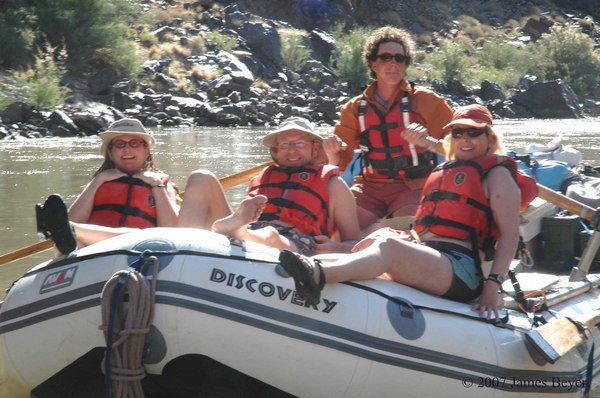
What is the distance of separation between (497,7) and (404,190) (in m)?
43.0

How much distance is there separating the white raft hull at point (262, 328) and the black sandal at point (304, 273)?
38 mm

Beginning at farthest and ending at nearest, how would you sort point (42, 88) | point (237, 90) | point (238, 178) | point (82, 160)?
1. point (237, 90)
2. point (42, 88)
3. point (82, 160)
4. point (238, 178)

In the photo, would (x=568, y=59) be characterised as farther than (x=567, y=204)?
Yes

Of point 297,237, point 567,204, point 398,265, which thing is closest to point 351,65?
point 567,204

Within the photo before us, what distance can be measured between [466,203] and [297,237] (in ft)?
2.34

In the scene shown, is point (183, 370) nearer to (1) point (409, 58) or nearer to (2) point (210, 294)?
(2) point (210, 294)

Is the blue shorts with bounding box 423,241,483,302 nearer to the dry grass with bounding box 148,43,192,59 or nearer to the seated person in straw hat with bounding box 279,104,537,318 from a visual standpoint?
→ the seated person in straw hat with bounding box 279,104,537,318

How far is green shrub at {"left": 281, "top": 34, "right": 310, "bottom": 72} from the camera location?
1085 inches

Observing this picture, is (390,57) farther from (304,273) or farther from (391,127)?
(304,273)

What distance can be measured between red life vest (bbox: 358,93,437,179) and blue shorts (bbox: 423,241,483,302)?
4.03 ft

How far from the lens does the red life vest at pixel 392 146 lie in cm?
474

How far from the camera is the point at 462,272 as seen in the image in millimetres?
3471

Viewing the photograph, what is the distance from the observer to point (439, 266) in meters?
3.43

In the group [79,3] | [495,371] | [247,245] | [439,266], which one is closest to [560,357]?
[495,371]
